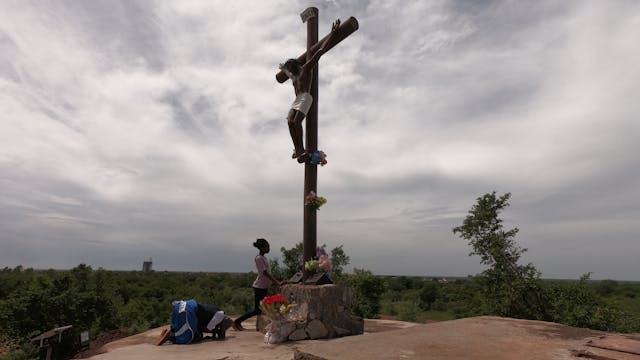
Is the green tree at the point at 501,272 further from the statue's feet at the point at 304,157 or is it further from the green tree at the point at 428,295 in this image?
the green tree at the point at 428,295

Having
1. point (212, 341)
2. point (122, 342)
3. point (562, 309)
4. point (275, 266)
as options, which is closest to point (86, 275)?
point (275, 266)

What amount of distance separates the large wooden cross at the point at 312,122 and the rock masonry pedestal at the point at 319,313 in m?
0.67

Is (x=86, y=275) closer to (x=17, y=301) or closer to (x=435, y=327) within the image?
(x=17, y=301)

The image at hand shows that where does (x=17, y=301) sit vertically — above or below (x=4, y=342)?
above

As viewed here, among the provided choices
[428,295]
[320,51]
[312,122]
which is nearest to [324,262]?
[312,122]

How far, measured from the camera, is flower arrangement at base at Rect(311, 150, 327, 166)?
21.6 ft

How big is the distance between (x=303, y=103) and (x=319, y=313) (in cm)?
354

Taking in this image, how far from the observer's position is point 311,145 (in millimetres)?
6777

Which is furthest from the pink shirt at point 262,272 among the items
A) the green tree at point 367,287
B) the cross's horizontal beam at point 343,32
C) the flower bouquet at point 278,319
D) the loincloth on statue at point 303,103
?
the green tree at point 367,287

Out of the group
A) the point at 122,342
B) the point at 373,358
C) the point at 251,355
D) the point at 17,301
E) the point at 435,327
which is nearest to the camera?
the point at 373,358

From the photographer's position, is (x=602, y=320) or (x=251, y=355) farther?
(x=602, y=320)

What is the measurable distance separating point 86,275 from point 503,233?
623 inches

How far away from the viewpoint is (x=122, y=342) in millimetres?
6391

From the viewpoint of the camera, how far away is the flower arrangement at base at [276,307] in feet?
18.2
